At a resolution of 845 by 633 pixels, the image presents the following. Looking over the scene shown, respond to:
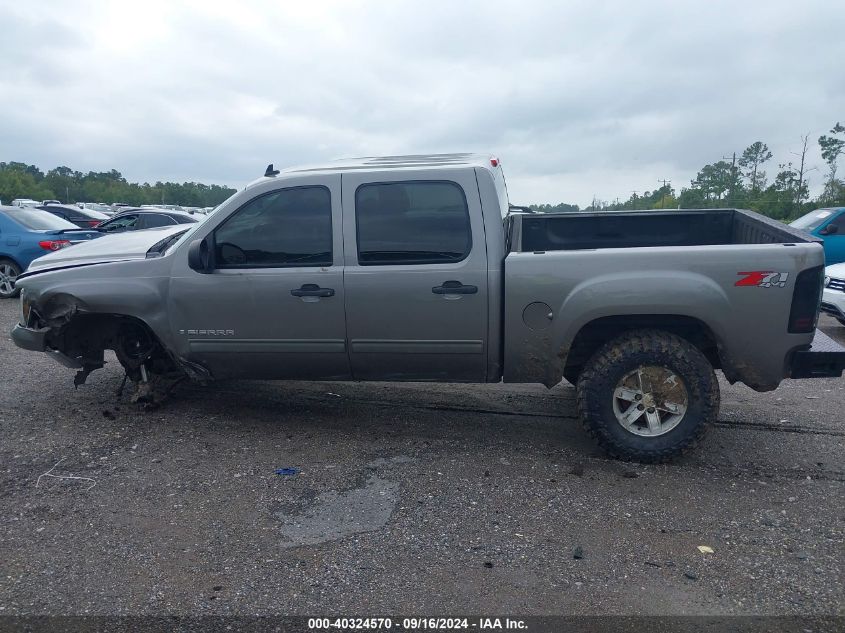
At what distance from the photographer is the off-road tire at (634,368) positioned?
171 inches

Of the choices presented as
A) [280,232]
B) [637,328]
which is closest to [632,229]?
[637,328]

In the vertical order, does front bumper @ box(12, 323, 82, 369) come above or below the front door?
below

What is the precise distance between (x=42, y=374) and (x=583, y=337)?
535 cm

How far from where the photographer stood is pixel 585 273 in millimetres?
4332

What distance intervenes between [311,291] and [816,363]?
3.38m

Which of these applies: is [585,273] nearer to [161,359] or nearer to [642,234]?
[642,234]

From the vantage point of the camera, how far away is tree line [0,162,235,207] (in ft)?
183

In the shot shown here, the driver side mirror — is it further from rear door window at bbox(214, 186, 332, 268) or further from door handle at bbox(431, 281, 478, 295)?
door handle at bbox(431, 281, 478, 295)

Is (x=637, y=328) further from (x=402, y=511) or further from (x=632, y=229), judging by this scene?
(x=402, y=511)

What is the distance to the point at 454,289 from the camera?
4.52 meters

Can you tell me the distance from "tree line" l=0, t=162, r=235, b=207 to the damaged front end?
48578 mm

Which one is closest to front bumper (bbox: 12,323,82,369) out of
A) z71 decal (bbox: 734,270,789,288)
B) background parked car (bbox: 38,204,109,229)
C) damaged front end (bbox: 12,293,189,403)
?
damaged front end (bbox: 12,293,189,403)

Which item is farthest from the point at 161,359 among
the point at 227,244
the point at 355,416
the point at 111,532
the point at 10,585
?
the point at 10,585

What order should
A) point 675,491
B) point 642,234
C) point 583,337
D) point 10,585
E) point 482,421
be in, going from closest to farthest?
1. point 10,585
2. point 675,491
3. point 583,337
4. point 482,421
5. point 642,234
